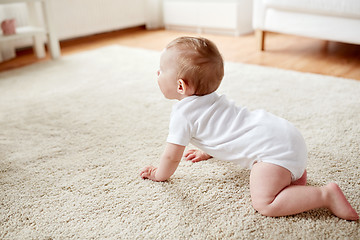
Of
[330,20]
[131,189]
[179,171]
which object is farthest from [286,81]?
[131,189]

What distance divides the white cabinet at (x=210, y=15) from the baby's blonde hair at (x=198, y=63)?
2.33 metres

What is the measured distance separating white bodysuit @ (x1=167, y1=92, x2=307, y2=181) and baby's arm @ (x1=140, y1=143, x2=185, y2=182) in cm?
2

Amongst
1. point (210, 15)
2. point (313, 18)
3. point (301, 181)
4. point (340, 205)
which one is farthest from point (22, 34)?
point (340, 205)

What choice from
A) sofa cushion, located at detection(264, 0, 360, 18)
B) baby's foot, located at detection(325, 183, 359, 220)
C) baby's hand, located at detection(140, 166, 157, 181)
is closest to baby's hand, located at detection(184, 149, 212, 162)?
baby's hand, located at detection(140, 166, 157, 181)

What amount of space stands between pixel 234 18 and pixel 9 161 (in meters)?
2.40

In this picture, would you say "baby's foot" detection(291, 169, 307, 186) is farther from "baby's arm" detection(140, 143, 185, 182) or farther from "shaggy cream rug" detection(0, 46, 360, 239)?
"baby's arm" detection(140, 143, 185, 182)

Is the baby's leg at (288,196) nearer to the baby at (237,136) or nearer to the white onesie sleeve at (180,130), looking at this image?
the baby at (237,136)

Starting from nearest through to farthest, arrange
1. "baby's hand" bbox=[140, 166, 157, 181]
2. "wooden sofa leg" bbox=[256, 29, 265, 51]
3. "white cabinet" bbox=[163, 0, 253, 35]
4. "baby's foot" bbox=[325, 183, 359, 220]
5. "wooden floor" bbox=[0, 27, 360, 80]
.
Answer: "baby's foot" bbox=[325, 183, 359, 220]
"baby's hand" bbox=[140, 166, 157, 181]
"wooden floor" bbox=[0, 27, 360, 80]
"wooden sofa leg" bbox=[256, 29, 265, 51]
"white cabinet" bbox=[163, 0, 253, 35]

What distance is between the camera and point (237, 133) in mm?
710

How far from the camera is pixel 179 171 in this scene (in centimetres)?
88

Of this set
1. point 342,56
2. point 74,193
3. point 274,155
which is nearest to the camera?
point 274,155

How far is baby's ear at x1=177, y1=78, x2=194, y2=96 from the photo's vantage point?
2.34 feet

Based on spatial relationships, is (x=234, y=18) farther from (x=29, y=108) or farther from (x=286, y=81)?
(x=29, y=108)

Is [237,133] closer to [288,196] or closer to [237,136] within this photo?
[237,136]
